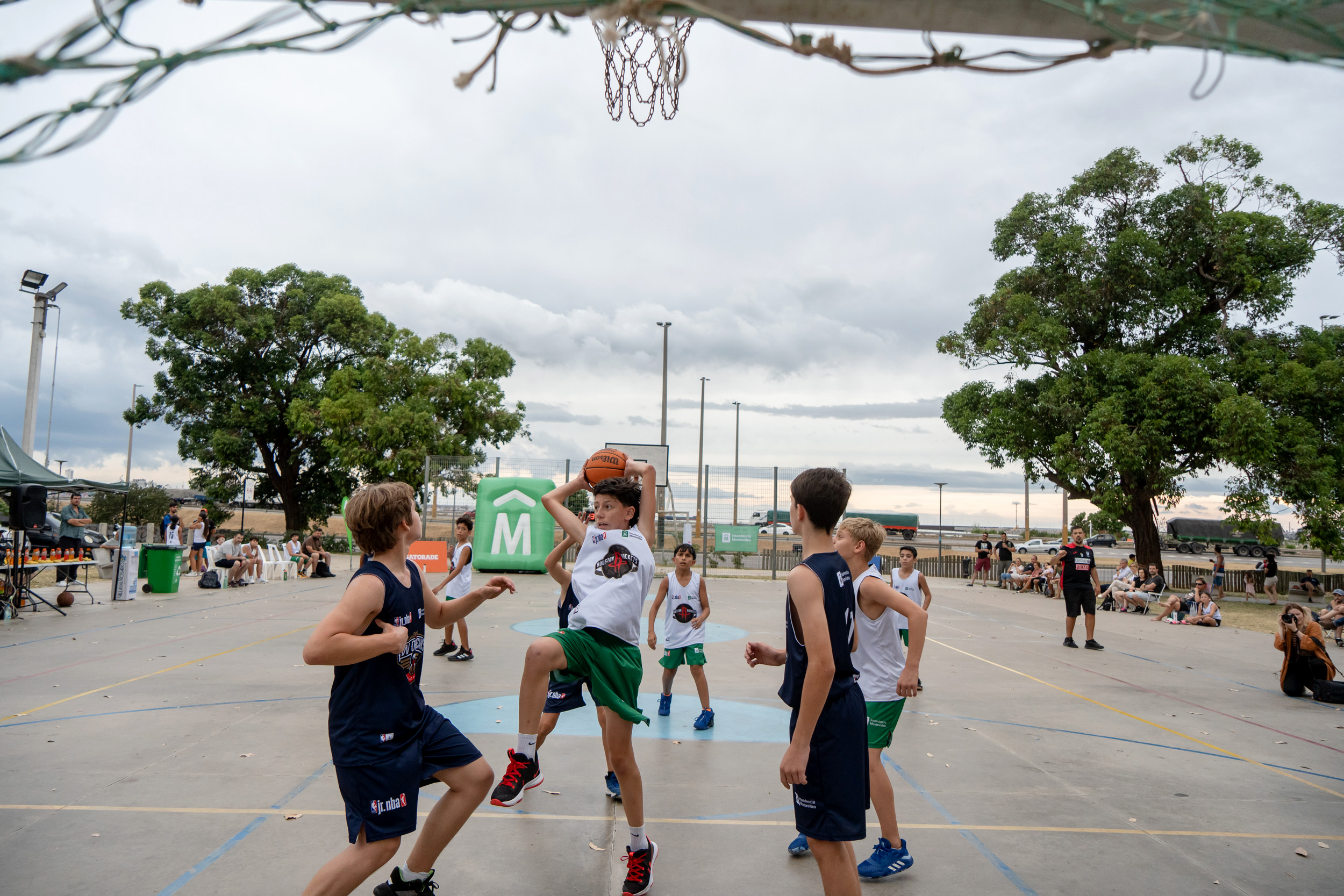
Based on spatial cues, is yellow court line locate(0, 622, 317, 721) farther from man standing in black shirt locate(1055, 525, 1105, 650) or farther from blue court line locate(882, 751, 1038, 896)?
man standing in black shirt locate(1055, 525, 1105, 650)

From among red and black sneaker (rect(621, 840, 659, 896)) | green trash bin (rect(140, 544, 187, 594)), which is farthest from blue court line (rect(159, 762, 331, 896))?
green trash bin (rect(140, 544, 187, 594))

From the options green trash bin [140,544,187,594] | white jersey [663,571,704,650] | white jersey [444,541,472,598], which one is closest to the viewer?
white jersey [663,571,704,650]

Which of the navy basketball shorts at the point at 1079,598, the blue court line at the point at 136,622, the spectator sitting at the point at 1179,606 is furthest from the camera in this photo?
the spectator sitting at the point at 1179,606

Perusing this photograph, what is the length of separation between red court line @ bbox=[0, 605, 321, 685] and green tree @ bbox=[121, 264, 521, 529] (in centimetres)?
1715

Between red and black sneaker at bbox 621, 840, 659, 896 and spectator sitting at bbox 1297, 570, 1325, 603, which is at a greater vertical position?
spectator sitting at bbox 1297, 570, 1325, 603

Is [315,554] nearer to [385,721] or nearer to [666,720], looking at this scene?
[666,720]

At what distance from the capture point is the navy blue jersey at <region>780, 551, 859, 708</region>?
2.84 m

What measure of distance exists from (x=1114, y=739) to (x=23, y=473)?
15.0 meters

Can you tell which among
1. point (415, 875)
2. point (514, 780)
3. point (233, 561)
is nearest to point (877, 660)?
point (514, 780)

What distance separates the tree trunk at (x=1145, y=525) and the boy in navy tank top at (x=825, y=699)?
887 inches

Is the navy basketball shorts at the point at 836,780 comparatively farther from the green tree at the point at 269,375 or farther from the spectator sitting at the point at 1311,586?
the green tree at the point at 269,375

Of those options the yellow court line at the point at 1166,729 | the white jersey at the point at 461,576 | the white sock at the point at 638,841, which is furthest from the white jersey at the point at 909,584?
the white sock at the point at 638,841

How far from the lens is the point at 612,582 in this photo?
381cm

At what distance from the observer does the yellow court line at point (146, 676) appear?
21.2ft
